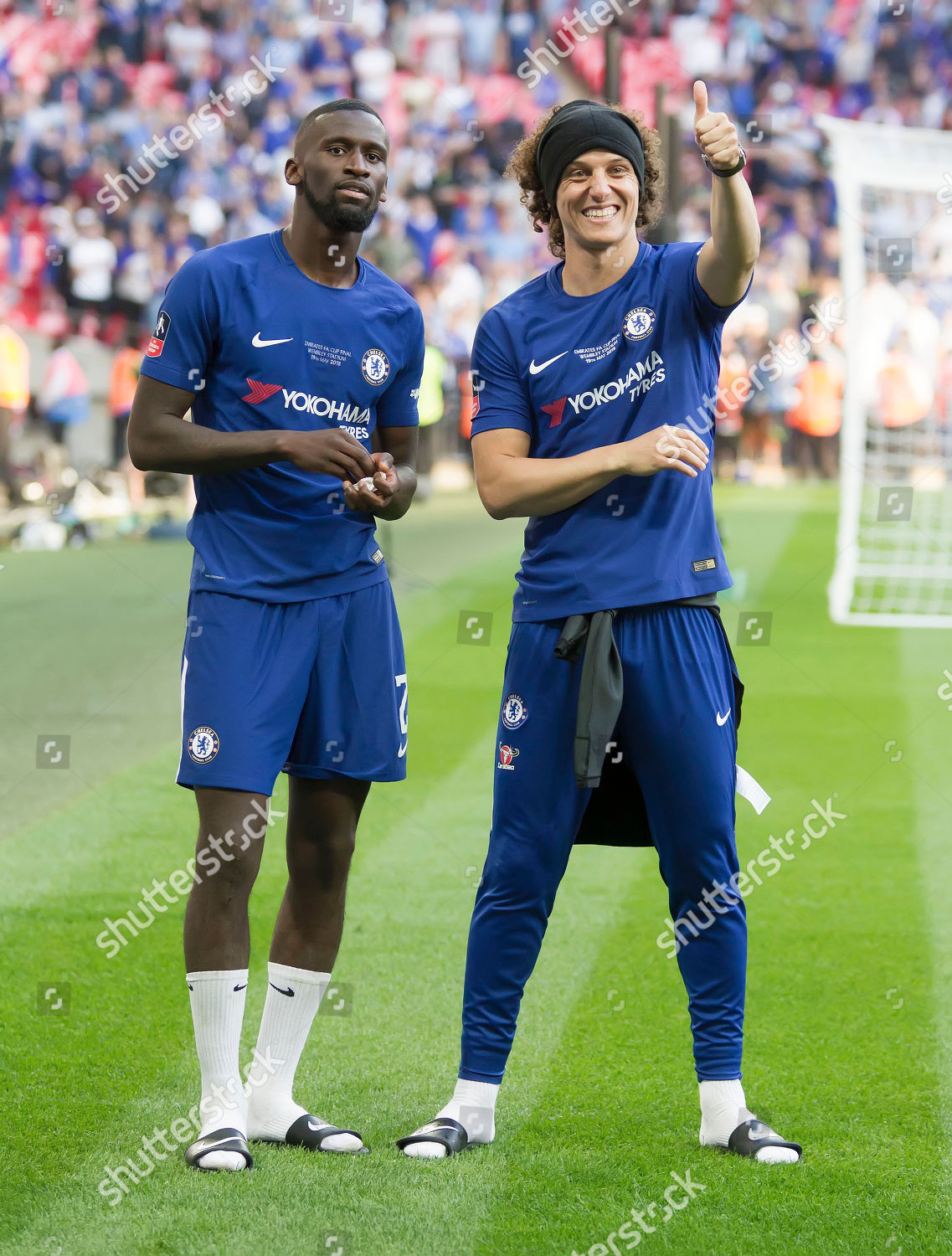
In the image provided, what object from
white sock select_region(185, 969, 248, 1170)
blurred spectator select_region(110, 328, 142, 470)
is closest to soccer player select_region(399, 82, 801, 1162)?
white sock select_region(185, 969, 248, 1170)

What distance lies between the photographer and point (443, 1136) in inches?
123

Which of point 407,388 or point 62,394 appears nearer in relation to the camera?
point 407,388

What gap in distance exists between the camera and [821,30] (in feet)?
79.7

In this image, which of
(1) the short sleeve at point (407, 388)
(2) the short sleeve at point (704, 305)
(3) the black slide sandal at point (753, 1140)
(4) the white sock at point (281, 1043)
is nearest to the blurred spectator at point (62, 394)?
Result: (1) the short sleeve at point (407, 388)

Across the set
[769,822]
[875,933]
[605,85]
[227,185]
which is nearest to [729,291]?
[875,933]

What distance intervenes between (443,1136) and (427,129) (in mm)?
19360

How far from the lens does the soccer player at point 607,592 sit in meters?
3.02

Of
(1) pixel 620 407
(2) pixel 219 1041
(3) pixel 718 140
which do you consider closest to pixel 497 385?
(1) pixel 620 407

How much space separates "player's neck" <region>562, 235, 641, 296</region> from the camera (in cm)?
307

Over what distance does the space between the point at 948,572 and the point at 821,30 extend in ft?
50.1

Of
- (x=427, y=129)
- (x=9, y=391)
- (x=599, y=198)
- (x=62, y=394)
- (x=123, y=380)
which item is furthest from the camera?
(x=427, y=129)

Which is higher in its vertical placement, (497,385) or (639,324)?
(639,324)

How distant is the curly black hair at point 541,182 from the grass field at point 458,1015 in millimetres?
1834

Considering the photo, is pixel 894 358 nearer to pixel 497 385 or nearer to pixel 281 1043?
pixel 497 385
